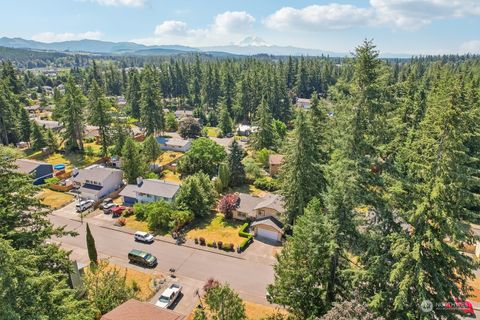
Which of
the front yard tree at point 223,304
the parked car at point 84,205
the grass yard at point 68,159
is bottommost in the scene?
the parked car at point 84,205

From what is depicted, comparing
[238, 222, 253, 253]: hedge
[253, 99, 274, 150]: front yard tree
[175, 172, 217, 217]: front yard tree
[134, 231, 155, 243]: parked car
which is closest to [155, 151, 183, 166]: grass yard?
[253, 99, 274, 150]: front yard tree

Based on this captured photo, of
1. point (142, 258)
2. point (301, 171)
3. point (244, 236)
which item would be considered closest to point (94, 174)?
point (142, 258)

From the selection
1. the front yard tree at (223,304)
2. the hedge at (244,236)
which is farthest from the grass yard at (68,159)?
the front yard tree at (223,304)

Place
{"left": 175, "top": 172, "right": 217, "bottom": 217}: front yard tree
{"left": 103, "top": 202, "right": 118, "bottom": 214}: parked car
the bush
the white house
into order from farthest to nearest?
1. the bush
2. the white house
3. {"left": 103, "top": 202, "right": 118, "bottom": 214}: parked car
4. {"left": 175, "top": 172, "right": 217, "bottom": 217}: front yard tree

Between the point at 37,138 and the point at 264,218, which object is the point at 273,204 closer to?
the point at 264,218

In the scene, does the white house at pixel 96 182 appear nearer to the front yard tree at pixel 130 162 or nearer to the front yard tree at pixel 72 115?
the front yard tree at pixel 130 162

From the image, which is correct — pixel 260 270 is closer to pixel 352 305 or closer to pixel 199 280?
pixel 199 280

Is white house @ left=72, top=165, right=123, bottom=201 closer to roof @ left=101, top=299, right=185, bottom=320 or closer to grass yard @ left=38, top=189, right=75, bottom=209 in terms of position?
grass yard @ left=38, top=189, right=75, bottom=209
